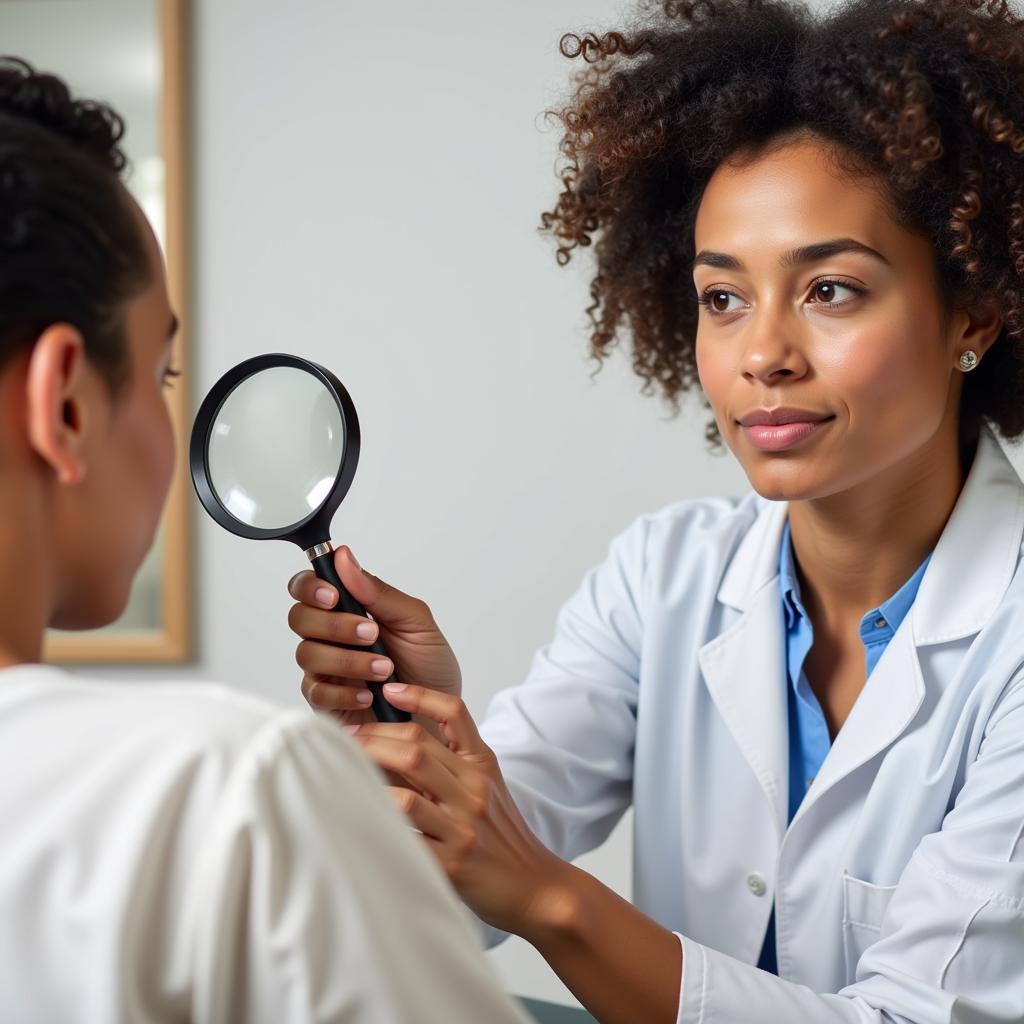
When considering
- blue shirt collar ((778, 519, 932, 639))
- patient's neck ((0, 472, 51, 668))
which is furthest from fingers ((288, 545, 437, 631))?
blue shirt collar ((778, 519, 932, 639))

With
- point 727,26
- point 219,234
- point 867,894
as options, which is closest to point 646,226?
point 727,26

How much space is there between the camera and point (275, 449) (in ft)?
3.55

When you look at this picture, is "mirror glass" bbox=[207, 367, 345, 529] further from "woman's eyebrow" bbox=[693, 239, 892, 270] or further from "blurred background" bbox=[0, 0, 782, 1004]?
"blurred background" bbox=[0, 0, 782, 1004]

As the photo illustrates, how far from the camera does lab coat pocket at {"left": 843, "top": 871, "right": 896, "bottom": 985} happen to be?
50.4 inches

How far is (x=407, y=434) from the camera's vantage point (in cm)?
251

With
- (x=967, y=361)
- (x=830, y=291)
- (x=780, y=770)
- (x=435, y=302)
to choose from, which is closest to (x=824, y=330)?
(x=830, y=291)

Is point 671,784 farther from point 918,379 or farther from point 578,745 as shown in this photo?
point 918,379

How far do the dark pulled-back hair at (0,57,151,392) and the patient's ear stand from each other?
2cm

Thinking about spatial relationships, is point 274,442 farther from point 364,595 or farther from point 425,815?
point 425,815

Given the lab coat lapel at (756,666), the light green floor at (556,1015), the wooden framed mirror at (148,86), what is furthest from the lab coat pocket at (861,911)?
the wooden framed mirror at (148,86)

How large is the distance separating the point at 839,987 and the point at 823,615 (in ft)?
1.35

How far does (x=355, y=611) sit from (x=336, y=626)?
2cm

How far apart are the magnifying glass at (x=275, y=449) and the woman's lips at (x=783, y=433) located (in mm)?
462

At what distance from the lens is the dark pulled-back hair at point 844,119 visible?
1.32 m
